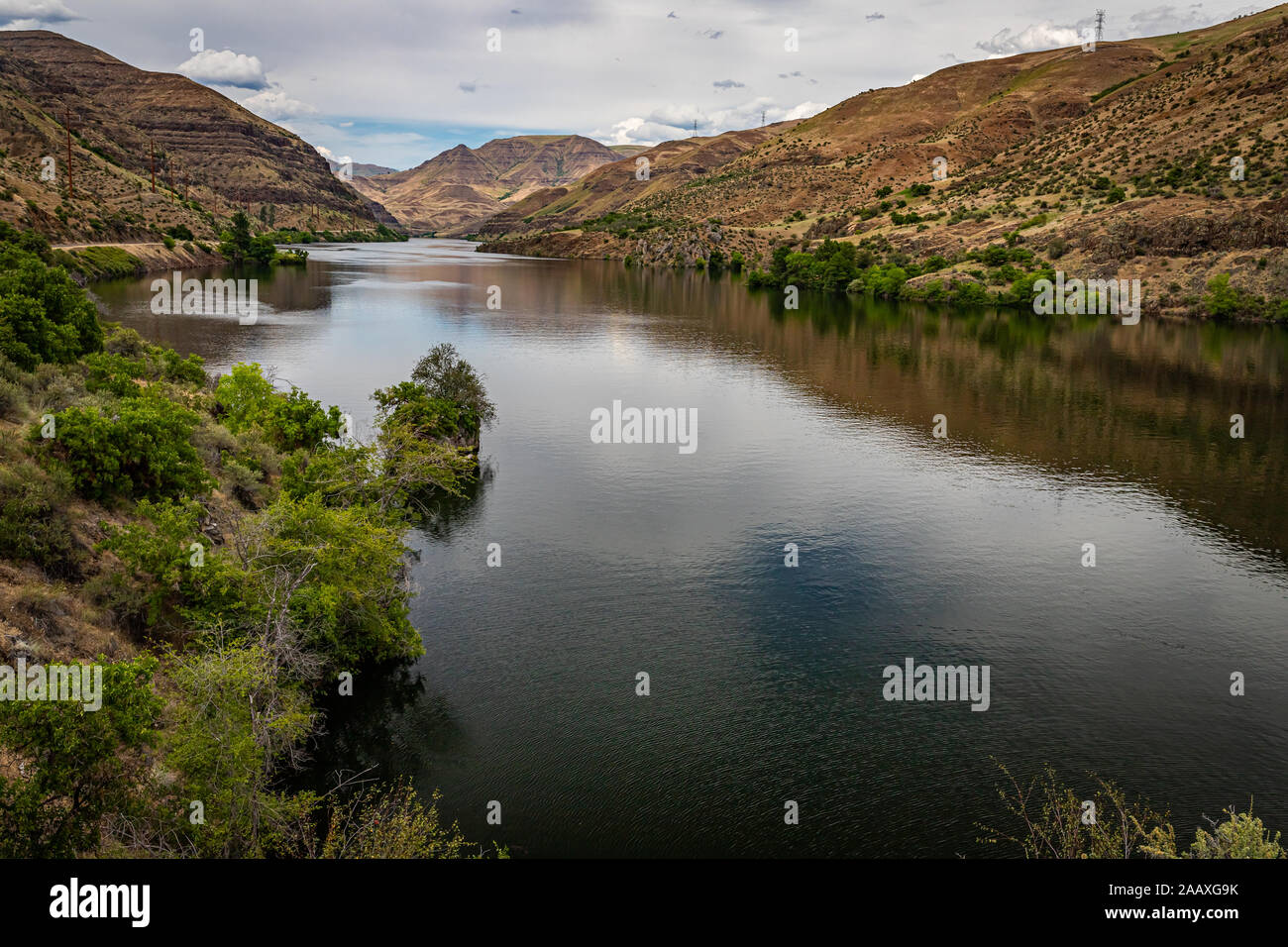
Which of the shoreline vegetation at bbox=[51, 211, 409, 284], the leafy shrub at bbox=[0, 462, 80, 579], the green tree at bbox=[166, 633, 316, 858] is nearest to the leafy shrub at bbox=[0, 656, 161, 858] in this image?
the green tree at bbox=[166, 633, 316, 858]

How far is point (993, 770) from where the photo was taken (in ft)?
68.3

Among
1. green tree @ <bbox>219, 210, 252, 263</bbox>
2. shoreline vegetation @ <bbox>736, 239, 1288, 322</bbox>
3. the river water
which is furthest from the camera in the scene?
green tree @ <bbox>219, 210, 252, 263</bbox>

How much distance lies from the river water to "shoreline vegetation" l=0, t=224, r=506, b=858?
2.46 meters

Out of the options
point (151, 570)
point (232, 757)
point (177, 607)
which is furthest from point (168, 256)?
point (232, 757)

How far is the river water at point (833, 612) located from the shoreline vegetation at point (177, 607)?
246 centimetres

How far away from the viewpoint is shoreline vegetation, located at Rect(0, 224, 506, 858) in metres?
14.8

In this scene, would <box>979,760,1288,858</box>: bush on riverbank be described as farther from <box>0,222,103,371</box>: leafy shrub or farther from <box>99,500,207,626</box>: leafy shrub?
<box>0,222,103,371</box>: leafy shrub

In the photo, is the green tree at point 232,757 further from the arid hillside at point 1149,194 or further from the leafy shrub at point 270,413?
the arid hillside at point 1149,194

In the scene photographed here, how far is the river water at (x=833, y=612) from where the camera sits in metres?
20.1

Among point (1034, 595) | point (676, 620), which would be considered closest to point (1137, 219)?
point (1034, 595)

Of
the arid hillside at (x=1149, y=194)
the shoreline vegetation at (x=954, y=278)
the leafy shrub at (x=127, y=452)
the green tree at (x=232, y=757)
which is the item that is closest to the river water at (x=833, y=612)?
the green tree at (x=232, y=757)

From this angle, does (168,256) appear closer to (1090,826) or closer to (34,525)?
(34,525)
